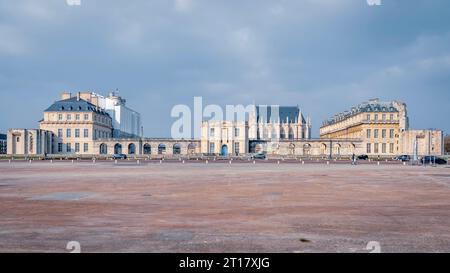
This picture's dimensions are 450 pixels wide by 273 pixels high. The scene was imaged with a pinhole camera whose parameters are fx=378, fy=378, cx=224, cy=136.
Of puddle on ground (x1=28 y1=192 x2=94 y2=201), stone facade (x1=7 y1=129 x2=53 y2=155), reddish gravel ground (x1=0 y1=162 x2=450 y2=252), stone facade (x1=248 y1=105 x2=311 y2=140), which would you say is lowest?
puddle on ground (x1=28 y1=192 x2=94 y2=201)

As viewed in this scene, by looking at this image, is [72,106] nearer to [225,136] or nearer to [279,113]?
[225,136]

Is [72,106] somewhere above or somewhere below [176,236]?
above

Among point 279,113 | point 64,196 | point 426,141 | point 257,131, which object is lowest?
point 64,196

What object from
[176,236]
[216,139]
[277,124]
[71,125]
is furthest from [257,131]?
[176,236]

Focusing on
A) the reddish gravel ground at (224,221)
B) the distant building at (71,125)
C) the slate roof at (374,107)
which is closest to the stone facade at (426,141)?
the slate roof at (374,107)

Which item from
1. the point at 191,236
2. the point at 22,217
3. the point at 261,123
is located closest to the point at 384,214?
the point at 191,236

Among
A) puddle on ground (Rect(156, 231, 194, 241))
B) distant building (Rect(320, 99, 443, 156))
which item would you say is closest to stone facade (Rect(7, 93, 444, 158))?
distant building (Rect(320, 99, 443, 156))

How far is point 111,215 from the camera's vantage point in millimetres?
9016

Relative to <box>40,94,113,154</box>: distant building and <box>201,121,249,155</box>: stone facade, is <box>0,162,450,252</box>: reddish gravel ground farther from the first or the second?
<box>201,121,249,155</box>: stone facade

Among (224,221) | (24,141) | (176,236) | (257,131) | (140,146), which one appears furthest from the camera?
(257,131)

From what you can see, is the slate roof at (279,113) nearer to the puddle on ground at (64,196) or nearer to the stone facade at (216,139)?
the stone facade at (216,139)

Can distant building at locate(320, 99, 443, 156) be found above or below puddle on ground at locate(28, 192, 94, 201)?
above

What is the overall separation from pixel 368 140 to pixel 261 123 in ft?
97.5
